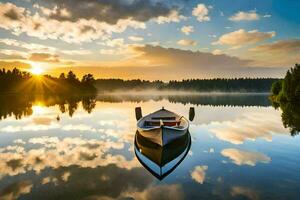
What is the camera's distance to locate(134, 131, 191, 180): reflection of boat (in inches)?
634

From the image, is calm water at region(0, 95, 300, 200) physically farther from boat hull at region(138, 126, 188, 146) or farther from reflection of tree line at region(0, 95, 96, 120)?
reflection of tree line at region(0, 95, 96, 120)

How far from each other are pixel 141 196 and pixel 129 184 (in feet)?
5.37

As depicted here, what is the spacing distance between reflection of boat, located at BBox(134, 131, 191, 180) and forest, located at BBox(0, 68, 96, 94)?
384ft

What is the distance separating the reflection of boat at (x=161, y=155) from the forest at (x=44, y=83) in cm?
11710

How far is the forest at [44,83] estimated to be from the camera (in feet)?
427

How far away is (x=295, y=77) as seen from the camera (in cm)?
6556

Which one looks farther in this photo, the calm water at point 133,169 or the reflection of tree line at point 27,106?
the reflection of tree line at point 27,106

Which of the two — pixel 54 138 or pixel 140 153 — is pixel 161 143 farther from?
pixel 54 138

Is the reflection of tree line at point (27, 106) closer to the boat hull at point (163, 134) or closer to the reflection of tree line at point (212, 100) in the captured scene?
the reflection of tree line at point (212, 100)

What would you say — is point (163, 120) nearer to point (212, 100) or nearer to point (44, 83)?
point (212, 100)

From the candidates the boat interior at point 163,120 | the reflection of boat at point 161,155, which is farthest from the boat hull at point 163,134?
the boat interior at point 163,120

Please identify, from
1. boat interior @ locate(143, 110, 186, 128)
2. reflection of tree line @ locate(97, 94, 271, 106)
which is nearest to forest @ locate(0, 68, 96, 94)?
reflection of tree line @ locate(97, 94, 271, 106)

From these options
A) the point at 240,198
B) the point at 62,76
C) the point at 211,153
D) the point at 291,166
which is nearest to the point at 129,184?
the point at 240,198

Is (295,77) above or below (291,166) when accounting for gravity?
above
